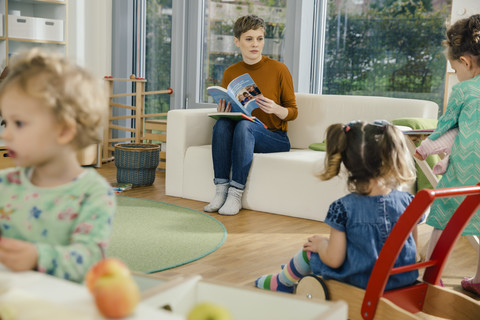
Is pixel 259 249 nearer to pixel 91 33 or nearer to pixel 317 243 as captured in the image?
pixel 317 243

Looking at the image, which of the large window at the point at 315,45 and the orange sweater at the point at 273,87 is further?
the large window at the point at 315,45

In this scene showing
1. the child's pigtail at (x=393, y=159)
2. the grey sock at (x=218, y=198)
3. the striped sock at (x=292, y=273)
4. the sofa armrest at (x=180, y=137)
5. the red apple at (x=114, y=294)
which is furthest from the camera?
the sofa armrest at (x=180, y=137)

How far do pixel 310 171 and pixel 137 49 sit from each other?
117 inches

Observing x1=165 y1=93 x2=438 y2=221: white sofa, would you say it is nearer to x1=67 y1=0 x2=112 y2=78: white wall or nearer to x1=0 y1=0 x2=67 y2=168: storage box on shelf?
x1=0 y1=0 x2=67 y2=168: storage box on shelf

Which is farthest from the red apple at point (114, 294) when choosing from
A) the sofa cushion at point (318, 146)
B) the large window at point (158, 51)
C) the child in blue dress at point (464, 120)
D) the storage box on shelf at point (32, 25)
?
the large window at point (158, 51)

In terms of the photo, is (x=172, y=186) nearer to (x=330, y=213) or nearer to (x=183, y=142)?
(x=183, y=142)

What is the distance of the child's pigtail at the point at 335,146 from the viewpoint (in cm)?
179

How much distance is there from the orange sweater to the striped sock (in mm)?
1749

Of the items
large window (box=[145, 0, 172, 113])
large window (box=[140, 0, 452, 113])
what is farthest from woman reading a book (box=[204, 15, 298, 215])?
large window (box=[145, 0, 172, 113])

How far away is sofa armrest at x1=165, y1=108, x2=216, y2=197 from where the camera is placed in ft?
12.8

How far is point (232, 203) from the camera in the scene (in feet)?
11.6

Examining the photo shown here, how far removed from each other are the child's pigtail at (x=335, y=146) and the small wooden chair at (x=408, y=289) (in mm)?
284

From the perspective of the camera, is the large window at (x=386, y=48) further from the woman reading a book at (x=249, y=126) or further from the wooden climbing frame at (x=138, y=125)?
the wooden climbing frame at (x=138, y=125)

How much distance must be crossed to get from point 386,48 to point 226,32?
1443mm
